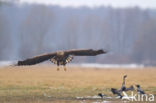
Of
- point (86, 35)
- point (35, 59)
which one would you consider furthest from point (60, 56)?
point (86, 35)

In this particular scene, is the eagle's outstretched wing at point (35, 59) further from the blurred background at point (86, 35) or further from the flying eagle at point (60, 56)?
the blurred background at point (86, 35)

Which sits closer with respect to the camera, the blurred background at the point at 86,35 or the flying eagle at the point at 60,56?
the flying eagle at the point at 60,56

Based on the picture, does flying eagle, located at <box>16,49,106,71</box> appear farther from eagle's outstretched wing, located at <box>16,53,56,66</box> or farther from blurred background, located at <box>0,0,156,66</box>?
blurred background, located at <box>0,0,156,66</box>

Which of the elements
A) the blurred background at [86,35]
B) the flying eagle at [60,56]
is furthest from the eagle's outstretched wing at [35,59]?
the blurred background at [86,35]

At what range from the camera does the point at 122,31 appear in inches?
3681

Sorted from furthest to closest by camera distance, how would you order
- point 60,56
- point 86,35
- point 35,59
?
point 86,35 < point 35,59 < point 60,56

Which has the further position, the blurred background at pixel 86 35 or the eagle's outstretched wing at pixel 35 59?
the blurred background at pixel 86 35

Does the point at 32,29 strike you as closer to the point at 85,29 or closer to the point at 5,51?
the point at 5,51

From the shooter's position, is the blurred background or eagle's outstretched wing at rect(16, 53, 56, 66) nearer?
eagle's outstretched wing at rect(16, 53, 56, 66)

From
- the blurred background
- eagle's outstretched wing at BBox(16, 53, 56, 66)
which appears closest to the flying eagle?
eagle's outstretched wing at BBox(16, 53, 56, 66)

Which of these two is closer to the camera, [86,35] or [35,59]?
[35,59]

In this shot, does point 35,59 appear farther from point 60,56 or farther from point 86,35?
point 86,35

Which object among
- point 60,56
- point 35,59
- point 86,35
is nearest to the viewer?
→ point 60,56

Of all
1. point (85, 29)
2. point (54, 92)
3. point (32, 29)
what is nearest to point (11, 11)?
point (85, 29)
